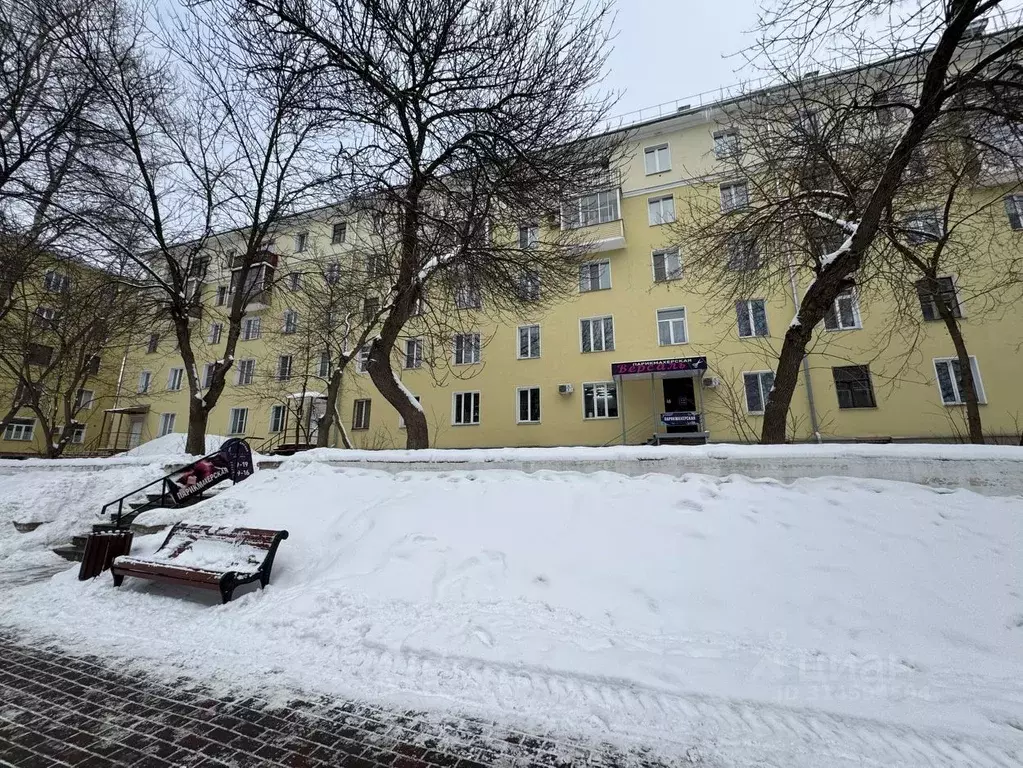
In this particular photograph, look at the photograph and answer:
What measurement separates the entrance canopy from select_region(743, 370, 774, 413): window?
1.73 m

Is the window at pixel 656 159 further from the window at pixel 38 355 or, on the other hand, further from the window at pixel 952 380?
the window at pixel 38 355

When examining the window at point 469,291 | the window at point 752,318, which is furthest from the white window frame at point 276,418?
the window at point 752,318

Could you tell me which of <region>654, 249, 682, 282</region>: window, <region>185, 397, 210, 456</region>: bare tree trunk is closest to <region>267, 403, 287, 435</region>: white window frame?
<region>185, 397, 210, 456</region>: bare tree trunk

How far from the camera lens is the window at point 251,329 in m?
28.4

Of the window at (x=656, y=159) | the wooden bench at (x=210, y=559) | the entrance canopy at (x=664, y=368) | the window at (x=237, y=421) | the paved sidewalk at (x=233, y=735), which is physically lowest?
the paved sidewalk at (x=233, y=735)

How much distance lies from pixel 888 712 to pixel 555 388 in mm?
Result: 18223

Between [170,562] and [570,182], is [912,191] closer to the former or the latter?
[570,182]

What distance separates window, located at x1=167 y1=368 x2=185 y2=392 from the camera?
98.4 feet

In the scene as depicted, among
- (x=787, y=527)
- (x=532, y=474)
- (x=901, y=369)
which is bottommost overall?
(x=787, y=527)

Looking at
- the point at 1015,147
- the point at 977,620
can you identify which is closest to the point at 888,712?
the point at 977,620

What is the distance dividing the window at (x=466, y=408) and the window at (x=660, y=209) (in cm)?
1189

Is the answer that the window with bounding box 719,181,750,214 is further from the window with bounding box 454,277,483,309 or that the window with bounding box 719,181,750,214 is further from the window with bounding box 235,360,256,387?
the window with bounding box 235,360,256,387

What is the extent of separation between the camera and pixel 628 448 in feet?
23.7

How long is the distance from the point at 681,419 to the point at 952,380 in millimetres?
9568
